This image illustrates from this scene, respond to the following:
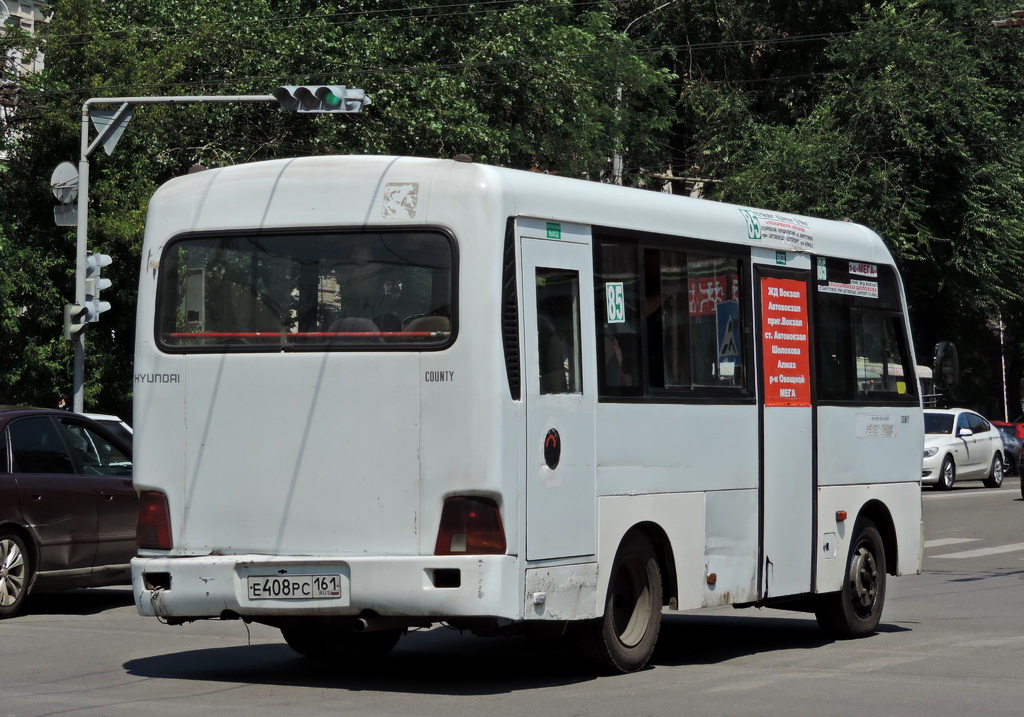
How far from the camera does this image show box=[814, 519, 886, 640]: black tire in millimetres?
11102

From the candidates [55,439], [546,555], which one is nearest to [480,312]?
[546,555]

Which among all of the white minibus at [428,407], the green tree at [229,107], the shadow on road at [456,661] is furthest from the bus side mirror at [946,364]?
the green tree at [229,107]

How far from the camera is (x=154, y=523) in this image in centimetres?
855

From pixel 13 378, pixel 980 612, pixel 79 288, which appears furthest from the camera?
pixel 13 378

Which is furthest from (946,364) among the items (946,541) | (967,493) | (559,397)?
(967,493)

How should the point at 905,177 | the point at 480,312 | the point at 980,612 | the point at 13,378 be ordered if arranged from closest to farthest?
1. the point at 480,312
2. the point at 980,612
3. the point at 13,378
4. the point at 905,177

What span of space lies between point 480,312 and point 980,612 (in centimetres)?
644

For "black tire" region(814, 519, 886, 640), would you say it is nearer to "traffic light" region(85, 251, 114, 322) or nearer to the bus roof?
the bus roof

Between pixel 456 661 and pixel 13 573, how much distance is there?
4.11 meters

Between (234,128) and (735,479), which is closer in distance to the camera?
(735,479)

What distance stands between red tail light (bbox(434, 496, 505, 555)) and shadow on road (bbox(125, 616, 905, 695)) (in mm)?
903

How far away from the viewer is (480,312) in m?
8.01

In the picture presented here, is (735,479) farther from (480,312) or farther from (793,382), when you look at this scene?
(480,312)

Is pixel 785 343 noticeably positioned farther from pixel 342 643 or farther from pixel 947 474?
pixel 947 474
